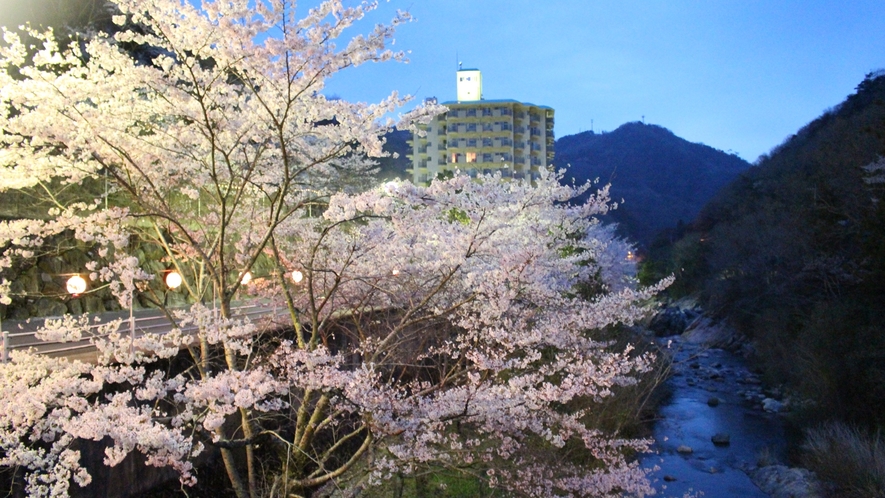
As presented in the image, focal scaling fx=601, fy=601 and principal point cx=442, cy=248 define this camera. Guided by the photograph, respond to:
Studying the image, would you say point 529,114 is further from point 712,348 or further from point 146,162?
Answer: point 146,162

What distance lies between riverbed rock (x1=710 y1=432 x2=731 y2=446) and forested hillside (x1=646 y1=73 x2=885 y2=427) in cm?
184

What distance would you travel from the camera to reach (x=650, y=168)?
7731 centimetres

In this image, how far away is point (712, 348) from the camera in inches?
986

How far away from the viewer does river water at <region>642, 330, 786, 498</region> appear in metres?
11.3

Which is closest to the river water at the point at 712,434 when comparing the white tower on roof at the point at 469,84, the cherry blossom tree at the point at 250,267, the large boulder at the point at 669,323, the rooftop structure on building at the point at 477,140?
the cherry blossom tree at the point at 250,267

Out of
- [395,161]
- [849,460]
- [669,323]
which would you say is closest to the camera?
[849,460]

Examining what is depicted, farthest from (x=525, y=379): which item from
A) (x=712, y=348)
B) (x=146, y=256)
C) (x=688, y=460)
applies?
(x=712, y=348)

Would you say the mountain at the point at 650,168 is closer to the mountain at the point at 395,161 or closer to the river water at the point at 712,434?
the mountain at the point at 395,161

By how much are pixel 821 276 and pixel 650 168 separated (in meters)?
62.9

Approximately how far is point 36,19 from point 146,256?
610 centimetres

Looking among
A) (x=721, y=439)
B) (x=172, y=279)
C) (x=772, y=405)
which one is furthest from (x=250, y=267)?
(x=772, y=405)

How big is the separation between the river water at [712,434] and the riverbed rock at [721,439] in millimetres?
92

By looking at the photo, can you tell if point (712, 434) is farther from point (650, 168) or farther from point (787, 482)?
point (650, 168)

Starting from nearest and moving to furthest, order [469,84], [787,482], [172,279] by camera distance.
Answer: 1. [172,279]
2. [787,482]
3. [469,84]
